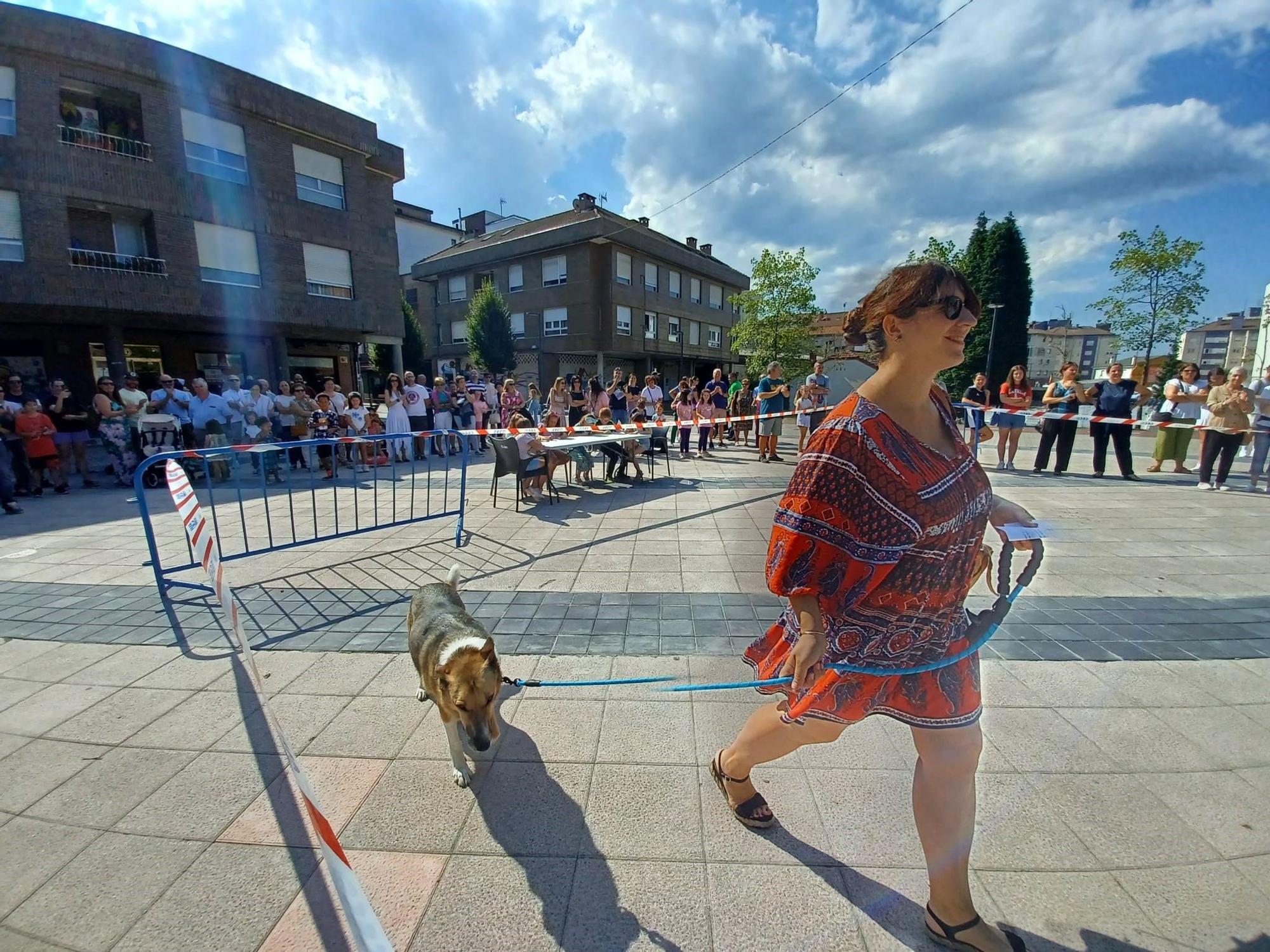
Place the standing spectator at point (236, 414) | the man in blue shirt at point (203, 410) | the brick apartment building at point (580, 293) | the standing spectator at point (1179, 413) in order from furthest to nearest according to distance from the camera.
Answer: the brick apartment building at point (580, 293)
the standing spectator at point (236, 414)
the man in blue shirt at point (203, 410)
the standing spectator at point (1179, 413)

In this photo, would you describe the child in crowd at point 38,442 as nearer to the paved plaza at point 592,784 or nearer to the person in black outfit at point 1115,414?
the paved plaza at point 592,784

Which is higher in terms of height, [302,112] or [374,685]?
[302,112]

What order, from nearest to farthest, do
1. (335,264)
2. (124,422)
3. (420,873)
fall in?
1. (420,873)
2. (124,422)
3. (335,264)

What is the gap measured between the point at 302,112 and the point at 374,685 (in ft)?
77.9

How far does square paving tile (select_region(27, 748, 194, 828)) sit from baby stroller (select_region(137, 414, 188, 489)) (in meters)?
8.62

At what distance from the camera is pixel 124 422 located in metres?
9.12

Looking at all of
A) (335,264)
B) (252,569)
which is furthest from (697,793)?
(335,264)

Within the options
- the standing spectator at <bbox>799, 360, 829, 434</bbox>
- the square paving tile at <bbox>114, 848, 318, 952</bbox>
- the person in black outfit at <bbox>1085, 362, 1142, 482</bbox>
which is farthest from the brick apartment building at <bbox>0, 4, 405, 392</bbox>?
the person in black outfit at <bbox>1085, 362, 1142, 482</bbox>

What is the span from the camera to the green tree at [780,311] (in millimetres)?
29062

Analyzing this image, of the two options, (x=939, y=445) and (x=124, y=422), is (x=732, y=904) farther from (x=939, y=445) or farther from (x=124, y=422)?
(x=124, y=422)

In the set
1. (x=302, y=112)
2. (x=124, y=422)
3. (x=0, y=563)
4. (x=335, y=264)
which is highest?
(x=302, y=112)

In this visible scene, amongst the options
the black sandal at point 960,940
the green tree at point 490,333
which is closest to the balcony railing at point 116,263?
the green tree at point 490,333

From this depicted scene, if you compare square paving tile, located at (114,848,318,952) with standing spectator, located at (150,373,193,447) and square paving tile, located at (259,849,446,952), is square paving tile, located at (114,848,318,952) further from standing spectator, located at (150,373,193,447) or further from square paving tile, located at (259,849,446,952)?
standing spectator, located at (150,373,193,447)

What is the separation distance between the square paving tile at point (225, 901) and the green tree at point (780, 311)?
30334 millimetres
